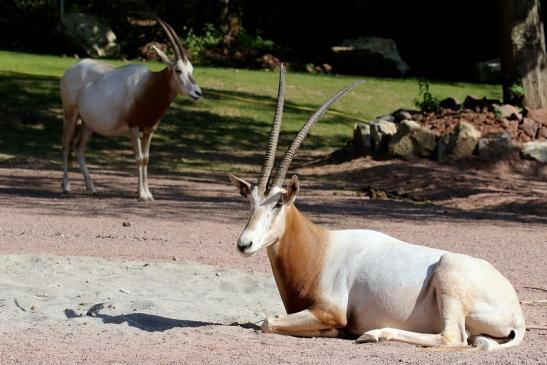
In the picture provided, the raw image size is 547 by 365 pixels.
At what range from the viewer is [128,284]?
843 centimetres

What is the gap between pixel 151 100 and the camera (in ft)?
45.9

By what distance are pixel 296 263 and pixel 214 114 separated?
15.6 meters

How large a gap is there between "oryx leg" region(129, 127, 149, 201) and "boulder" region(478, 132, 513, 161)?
211 inches

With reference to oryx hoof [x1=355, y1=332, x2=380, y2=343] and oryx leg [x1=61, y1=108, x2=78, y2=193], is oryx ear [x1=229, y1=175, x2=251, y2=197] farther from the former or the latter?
oryx leg [x1=61, y1=108, x2=78, y2=193]

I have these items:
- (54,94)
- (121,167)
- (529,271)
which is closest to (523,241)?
(529,271)

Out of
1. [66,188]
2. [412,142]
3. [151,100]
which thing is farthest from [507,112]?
[66,188]

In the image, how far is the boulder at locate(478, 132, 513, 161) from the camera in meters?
16.8

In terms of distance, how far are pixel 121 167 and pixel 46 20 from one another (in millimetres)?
12362

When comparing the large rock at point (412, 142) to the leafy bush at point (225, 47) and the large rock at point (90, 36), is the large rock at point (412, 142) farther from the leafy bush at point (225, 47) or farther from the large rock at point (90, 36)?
the large rock at point (90, 36)

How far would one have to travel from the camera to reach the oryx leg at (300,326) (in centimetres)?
659

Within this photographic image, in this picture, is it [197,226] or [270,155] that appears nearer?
[270,155]

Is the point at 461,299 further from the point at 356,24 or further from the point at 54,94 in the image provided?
the point at 356,24

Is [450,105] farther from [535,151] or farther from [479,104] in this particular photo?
[535,151]

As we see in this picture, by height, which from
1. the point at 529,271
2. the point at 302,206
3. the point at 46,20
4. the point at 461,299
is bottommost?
the point at 46,20
